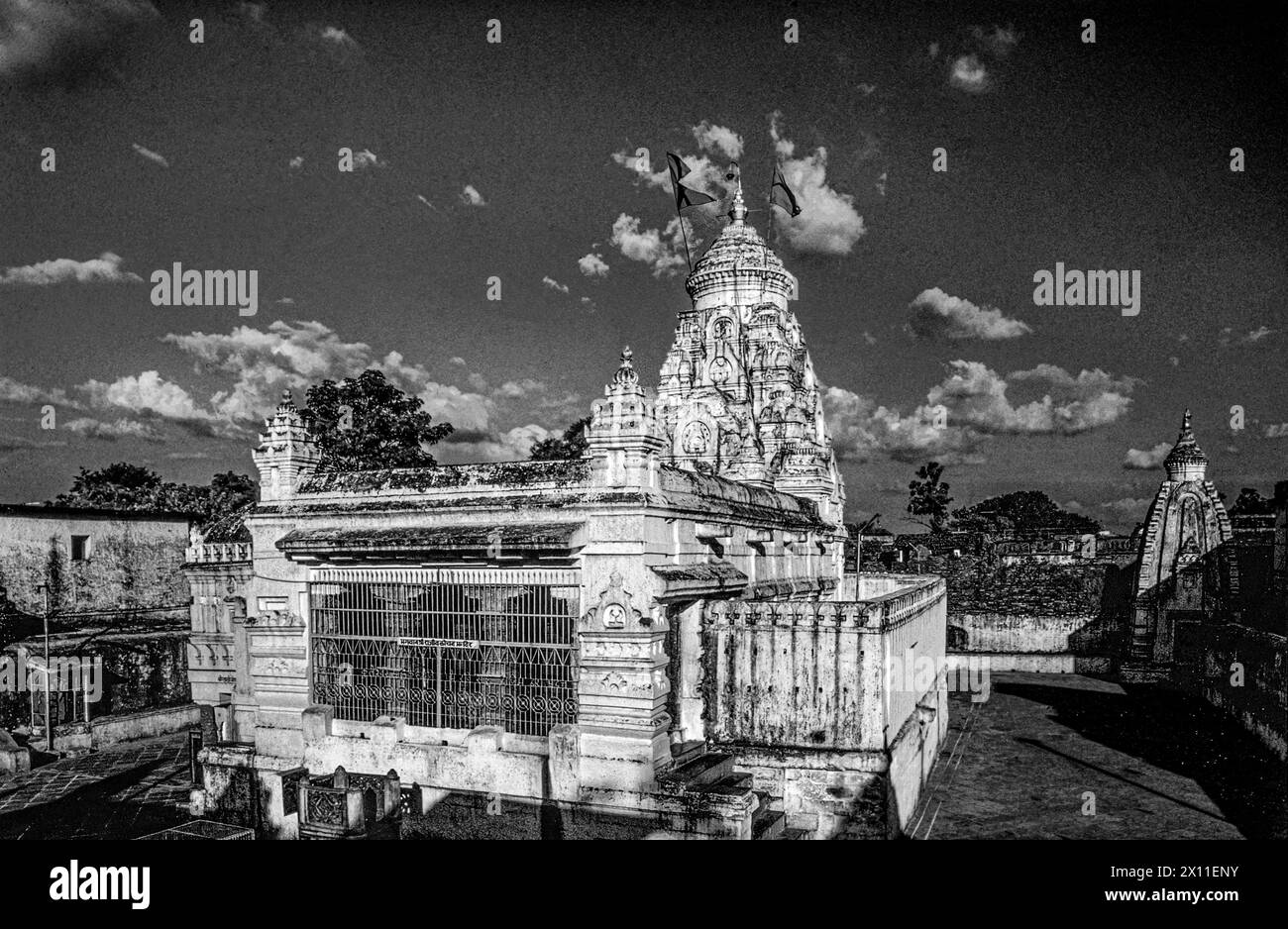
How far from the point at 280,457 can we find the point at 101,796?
6.59m

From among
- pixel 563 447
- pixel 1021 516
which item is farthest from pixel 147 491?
pixel 1021 516

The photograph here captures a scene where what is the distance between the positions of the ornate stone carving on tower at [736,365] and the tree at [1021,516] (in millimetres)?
28300

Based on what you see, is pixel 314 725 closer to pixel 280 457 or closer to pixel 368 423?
pixel 280 457

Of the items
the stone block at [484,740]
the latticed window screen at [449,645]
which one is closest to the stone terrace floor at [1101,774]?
the latticed window screen at [449,645]

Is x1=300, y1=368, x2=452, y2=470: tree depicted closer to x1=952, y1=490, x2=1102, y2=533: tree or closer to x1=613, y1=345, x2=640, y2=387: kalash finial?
x1=613, y1=345, x2=640, y2=387: kalash finial

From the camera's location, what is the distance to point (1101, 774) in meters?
16.8

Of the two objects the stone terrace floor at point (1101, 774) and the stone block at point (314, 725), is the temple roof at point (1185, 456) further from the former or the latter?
the stone block at point (314, 725)

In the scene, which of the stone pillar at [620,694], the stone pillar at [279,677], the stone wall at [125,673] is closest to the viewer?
the stone pillar at [620,694]

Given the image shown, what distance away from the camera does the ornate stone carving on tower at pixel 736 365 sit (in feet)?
96.1

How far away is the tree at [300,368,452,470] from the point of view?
95.3 feet

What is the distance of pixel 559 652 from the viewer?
42.1ft

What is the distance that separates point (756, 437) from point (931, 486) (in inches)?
1266
